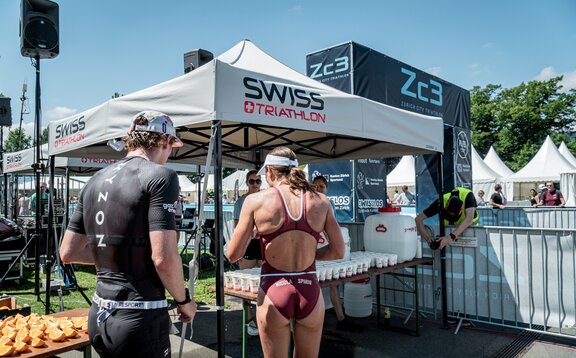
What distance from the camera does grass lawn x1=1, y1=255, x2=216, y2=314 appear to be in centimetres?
623

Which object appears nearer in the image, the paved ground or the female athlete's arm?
the female athlete's arm

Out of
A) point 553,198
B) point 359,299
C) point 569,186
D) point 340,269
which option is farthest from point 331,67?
point 569,186

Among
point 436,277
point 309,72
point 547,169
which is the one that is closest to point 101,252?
point 436,277

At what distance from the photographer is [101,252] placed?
1.95 meters

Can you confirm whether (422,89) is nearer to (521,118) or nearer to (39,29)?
(39,29)

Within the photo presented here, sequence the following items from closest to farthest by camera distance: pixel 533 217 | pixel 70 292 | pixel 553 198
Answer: pixel 70 292 → pixel 533 217 → pixel 553 198

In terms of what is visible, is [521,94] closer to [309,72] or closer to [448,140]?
[448,140]

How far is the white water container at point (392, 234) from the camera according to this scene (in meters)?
4.93

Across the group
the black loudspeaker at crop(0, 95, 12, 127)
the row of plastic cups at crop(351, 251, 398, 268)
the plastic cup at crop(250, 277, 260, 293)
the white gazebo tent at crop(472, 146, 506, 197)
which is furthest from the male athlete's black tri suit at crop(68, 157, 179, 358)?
the white gazebo tent at crop(472, 146, 506, 197)

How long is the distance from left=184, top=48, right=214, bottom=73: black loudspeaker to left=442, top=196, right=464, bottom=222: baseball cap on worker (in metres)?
3.49

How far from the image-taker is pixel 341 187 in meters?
7.98

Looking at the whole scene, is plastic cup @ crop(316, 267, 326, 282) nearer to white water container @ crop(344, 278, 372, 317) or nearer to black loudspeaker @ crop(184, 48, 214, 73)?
white water container @ crop(344, 278, 372, 317)

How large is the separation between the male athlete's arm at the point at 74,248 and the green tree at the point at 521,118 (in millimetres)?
45782

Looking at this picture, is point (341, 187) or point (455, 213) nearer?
point (455, 213)
